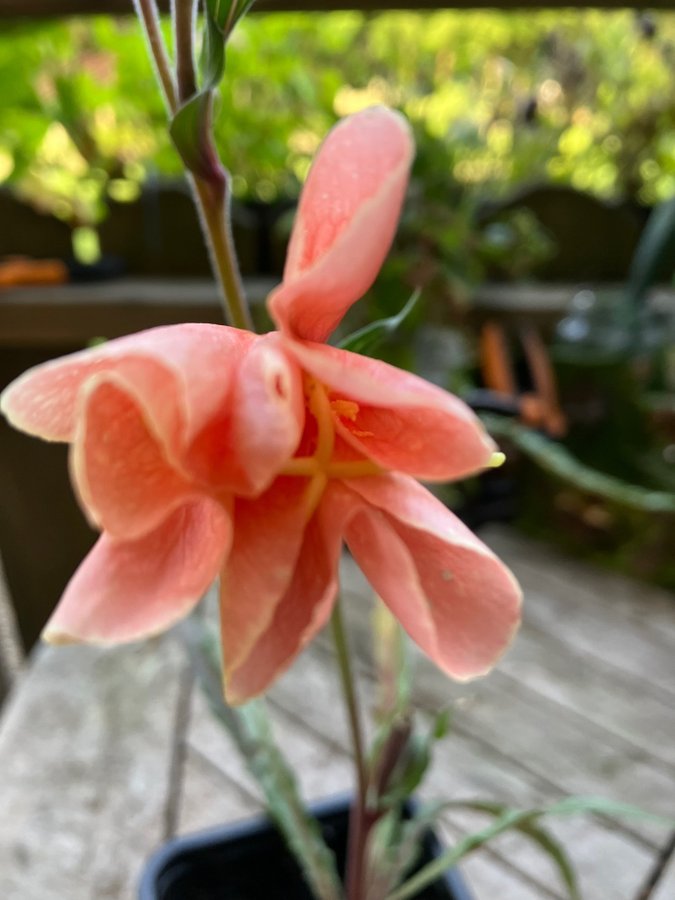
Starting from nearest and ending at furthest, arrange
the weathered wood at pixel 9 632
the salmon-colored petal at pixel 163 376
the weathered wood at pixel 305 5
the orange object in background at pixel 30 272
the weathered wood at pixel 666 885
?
the salmon-colored petal at pixel 163 376 → the weathered wood at pixel 666 885 → the weathered wood at pixel 305 5 → the orange object in background at pixel 30 272 → the weathered wood at pixel 9 632

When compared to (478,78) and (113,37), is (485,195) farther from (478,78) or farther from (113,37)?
(113,37)

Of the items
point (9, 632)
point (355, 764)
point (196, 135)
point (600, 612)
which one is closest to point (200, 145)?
point (196, 135)

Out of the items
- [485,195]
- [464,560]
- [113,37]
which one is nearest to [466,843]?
[464,560]

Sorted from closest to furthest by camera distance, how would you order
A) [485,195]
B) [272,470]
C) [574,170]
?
1. [272,470]
2. [485,195]
3. [574,170]

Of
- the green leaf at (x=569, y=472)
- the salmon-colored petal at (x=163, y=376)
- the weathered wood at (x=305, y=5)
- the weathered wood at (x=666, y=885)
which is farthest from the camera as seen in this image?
the green leaf at (x=569, y=472)

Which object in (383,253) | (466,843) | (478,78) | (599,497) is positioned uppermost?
(383,253)

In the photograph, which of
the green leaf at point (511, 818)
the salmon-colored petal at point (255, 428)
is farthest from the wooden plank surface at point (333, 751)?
the salmon-colored petal at point (255, 428)

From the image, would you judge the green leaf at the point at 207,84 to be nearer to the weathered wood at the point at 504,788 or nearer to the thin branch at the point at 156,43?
the thin branch at the point at 156,43

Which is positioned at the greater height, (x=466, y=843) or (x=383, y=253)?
(x=383, y=253)
